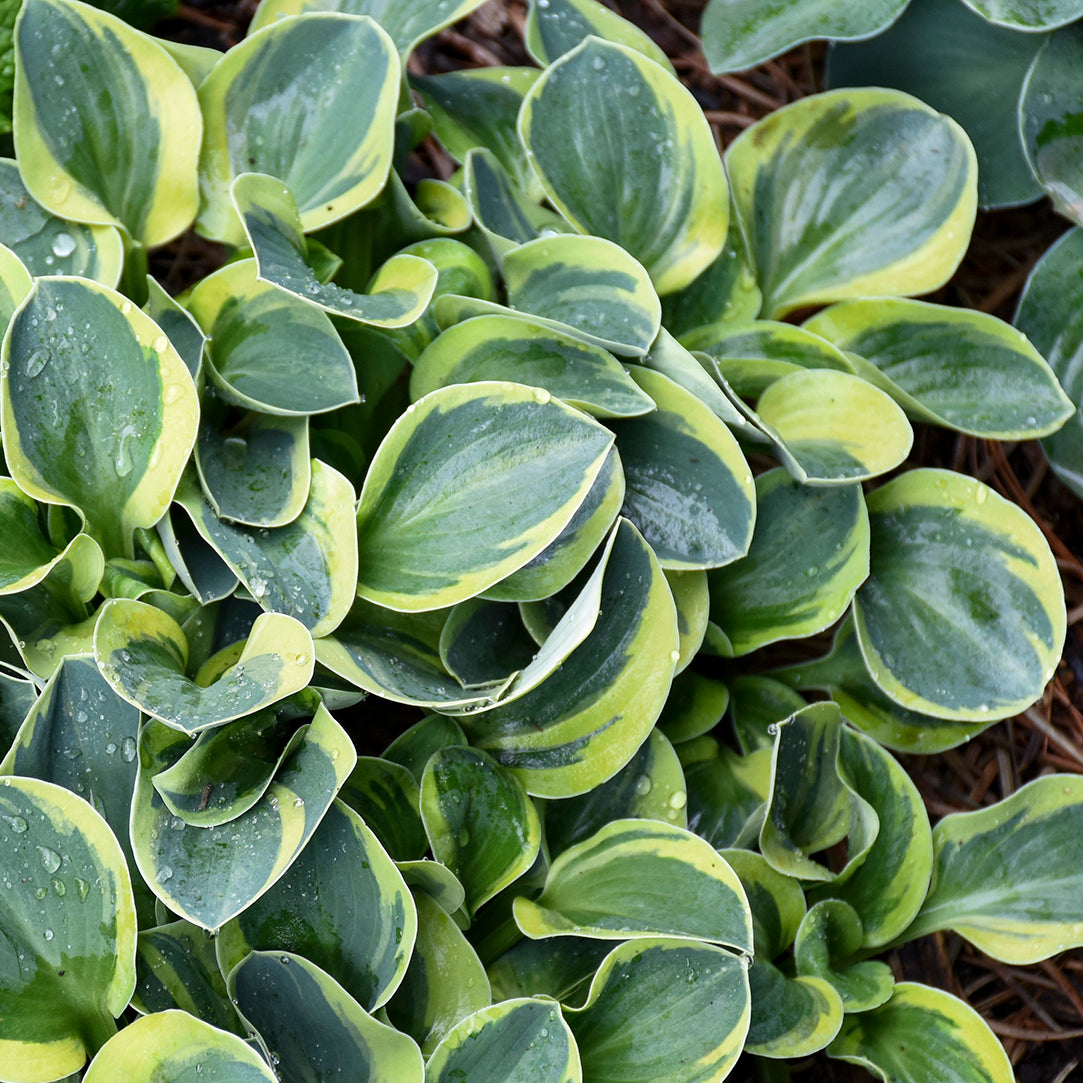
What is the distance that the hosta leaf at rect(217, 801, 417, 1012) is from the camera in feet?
2.29

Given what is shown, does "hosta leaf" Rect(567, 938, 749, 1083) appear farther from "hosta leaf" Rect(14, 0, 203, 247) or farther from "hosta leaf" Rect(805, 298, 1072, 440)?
"hosta leaf" Rect(14, 0, 203, 247)

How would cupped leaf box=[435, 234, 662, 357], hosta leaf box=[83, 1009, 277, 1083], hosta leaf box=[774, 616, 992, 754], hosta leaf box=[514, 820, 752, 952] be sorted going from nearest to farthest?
hosta leaf box=[83, 1009, 277, 1083] < hosta leaf box=[514, 820, 752, 952] < cupped leaf box=[435, 234, 662, 357] < hosta leaf box=[774, 616, 992, 754]

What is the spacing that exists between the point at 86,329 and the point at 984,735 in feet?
2.85

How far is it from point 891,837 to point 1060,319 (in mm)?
528

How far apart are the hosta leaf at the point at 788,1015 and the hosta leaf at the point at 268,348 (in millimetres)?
544

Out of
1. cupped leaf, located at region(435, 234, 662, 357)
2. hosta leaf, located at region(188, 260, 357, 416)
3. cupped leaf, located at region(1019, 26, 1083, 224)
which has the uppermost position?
cupped leaf, located at region(1019, 26, 1083, 224)

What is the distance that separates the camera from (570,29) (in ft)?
3.25

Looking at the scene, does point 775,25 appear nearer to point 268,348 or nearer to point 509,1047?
point 268,348

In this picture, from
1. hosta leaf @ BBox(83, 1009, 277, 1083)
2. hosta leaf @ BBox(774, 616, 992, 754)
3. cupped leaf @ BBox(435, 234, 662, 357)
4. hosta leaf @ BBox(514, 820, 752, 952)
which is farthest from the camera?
hosta leaf @ BBox(774, 616, 992, 754)

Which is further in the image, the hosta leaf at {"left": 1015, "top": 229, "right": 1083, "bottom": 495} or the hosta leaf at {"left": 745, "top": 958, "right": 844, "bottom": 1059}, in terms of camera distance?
the hosta leaf at {"left": 1015, "top": 229, "right": 1083, "bottom": 495}

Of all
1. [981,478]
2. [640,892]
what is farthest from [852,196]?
[640,892]

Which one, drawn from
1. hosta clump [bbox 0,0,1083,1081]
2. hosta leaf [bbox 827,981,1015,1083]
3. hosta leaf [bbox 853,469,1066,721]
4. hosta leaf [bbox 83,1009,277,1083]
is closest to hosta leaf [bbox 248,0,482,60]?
hosta clump [bbox 0,0,1083,1081]

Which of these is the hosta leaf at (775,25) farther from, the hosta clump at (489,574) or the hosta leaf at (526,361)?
the hosta leaf at (526,361)

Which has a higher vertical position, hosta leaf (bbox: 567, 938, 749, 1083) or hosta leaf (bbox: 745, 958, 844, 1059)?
hosta leaf (bbox: 567, 938, 749, 1083)
